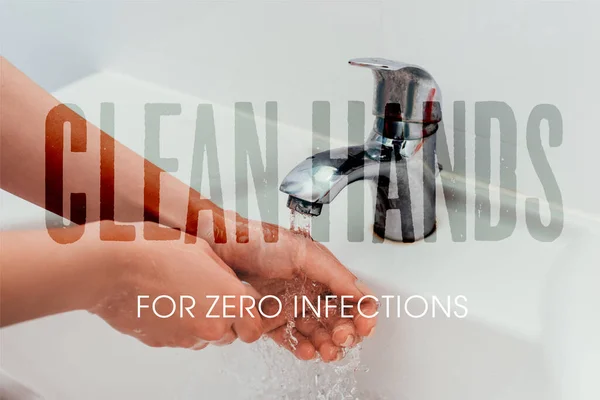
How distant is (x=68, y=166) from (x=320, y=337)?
23 cm

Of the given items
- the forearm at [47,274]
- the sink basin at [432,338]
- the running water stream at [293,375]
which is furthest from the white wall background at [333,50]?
the forearm at [47,274]

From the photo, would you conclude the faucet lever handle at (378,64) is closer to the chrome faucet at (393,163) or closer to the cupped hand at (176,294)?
the chrome faucet at (393,163)

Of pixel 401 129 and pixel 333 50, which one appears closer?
pixel 401 129

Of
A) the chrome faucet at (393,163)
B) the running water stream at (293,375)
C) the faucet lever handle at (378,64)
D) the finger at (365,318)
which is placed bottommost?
the running water stream at (293,375)

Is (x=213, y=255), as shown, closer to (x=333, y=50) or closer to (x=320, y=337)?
(x=320, y=337)

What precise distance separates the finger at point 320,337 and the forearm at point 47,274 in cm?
15

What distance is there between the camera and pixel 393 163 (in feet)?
1.40

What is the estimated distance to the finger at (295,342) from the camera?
0.45m

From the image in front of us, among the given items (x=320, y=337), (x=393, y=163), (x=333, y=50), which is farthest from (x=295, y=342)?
(x=333, y=50)

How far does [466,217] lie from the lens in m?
0.49

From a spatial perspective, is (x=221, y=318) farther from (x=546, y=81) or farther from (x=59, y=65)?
(x=59, y=65)

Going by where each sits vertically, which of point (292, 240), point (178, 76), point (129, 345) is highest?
point (178, 76)

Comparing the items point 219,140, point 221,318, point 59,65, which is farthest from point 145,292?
point 59,65

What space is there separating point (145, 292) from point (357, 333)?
0.15 m
